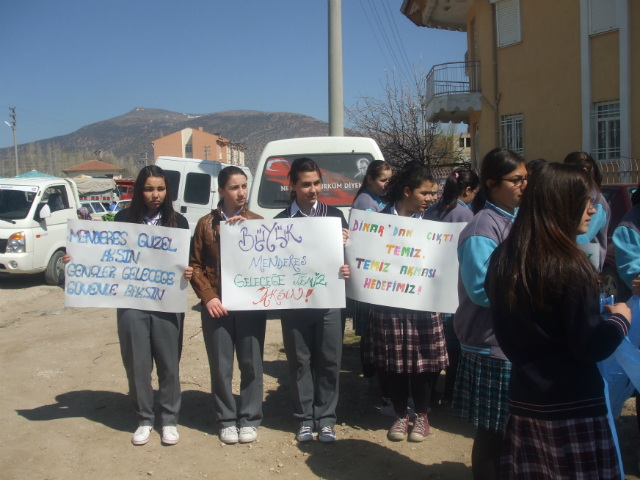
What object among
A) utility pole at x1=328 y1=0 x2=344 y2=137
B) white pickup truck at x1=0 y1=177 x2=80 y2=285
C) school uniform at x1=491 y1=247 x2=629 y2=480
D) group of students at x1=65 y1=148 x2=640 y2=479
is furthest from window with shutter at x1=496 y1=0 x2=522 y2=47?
school uniform at x1=491 y1=247 x2=629 y2=480

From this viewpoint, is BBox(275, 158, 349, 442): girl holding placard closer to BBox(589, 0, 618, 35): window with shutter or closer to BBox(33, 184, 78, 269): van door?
BBox(33, 184, 78, 269): van door

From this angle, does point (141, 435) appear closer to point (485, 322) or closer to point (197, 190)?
point (485, 322)

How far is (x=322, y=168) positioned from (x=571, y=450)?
17.1 feet

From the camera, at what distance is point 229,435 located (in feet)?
12.5

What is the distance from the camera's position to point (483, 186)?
2920 millimetres

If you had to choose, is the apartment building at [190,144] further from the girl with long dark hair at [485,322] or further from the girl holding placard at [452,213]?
the girl with long dark hair at [485,322]

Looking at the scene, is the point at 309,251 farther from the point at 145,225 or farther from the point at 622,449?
the point at 622,449

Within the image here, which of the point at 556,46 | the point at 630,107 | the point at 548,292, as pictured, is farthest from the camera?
the point at 556,46

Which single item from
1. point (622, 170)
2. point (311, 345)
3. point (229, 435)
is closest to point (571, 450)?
point (311, 345)

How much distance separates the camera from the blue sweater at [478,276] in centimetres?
258

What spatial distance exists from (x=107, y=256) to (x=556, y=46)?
13.6 metres

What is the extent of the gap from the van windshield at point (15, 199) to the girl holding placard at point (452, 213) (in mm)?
9086

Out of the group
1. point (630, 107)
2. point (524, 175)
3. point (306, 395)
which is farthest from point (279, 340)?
point (630, 107)

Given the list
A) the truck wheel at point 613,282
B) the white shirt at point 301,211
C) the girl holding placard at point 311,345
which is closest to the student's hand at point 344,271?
the girl holding placard at point 311,345
